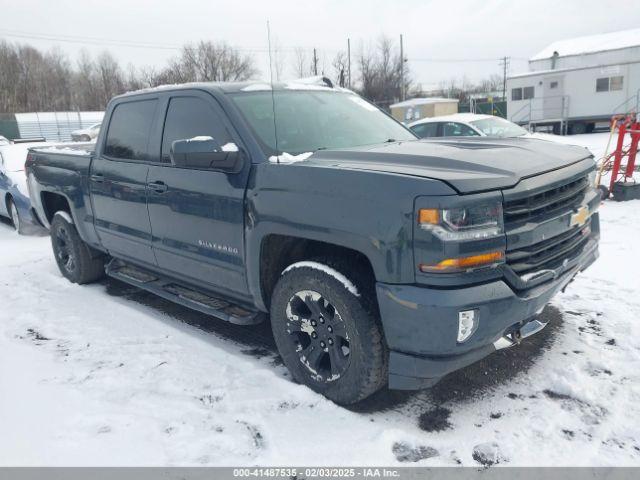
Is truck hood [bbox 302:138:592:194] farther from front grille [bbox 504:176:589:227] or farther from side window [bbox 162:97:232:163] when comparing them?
side window [bbox 162:97:232:163]

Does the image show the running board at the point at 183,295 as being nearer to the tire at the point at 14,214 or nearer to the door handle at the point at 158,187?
the door handle at the point at 158,187

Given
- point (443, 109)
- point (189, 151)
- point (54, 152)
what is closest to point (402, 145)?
point (189, 151)

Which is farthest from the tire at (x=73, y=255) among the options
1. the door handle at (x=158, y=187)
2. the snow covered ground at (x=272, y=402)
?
the door handle at (x=158, y=187)

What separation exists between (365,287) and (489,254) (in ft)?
2.19

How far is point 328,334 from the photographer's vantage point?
118 inches

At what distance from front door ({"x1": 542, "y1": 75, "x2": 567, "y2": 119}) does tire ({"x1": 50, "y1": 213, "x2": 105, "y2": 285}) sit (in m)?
25.8

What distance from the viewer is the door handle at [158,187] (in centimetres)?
389

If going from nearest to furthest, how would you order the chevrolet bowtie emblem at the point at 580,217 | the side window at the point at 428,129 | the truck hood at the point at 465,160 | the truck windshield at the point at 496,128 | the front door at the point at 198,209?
the truck hood at the point at 465,160
the chevrolet bowtie emblem at the point at 580,217
the front door at the point at 198,209
the truck windshield at the point at 496,128
the side window at the point at 428,129

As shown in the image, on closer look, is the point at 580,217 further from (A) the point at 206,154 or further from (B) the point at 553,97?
(B) the point at 553,97

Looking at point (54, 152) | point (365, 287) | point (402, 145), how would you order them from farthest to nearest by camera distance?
point (54, 152)
point (402, 145)
point (365, 287)

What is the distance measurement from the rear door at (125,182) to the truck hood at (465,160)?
1.70 meters

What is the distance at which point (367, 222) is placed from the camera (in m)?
2.63

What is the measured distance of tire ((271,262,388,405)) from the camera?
2789 millimetres

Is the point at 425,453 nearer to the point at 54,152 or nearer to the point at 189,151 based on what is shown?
the point at 189,151
